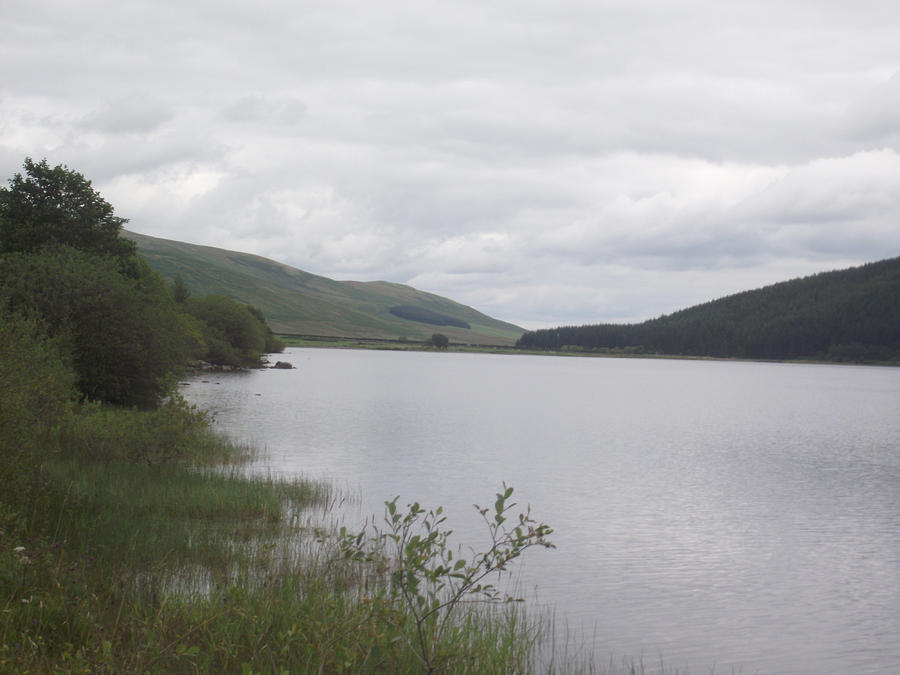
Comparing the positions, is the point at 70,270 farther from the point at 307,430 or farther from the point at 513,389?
the point at 513,389

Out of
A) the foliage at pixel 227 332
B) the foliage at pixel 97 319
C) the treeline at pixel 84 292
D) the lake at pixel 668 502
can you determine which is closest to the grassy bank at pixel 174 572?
the lake at pixel 668 502

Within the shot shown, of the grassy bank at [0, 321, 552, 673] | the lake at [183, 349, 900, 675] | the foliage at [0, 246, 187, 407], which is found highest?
the foliage at [0, 246, 187, 407]

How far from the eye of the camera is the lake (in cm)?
1391

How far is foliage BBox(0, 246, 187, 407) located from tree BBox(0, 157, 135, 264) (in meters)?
5.27

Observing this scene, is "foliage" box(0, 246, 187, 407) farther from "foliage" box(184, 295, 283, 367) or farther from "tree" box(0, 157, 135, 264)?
"foliage" box(184, 295, 283, 367)

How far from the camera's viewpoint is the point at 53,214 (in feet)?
158

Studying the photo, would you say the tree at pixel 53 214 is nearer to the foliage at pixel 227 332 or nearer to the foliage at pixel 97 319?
the foliage at pixel 97 319

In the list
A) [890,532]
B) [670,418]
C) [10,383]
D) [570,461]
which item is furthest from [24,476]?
[670,418]

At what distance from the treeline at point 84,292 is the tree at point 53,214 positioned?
6 centimetres

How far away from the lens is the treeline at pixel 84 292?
3606cm

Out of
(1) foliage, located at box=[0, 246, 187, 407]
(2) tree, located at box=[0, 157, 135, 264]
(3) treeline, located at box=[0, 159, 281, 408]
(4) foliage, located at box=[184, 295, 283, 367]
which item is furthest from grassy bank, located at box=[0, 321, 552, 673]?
(4) foliage, located at box=[184, 295, 283, 367]

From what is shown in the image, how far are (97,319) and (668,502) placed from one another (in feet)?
91.9

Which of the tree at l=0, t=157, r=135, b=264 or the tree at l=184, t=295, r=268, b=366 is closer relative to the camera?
the tree at l=0, t=157, r=135, b=264

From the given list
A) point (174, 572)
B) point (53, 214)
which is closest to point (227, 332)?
point (53, 214)
